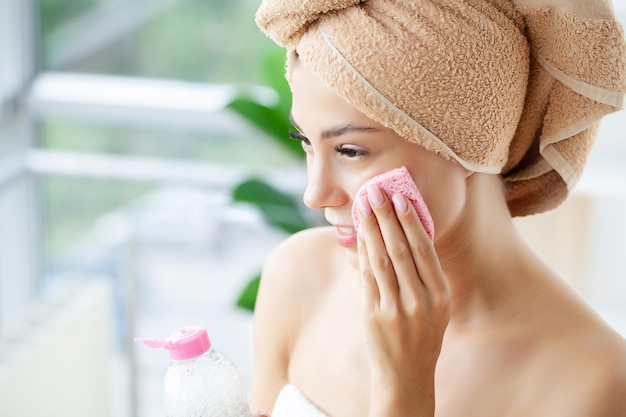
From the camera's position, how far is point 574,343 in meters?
1.11

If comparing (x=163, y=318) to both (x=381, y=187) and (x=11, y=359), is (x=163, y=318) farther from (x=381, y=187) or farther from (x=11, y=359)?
(x=381, y=187)

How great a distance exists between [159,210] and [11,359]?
0.95 m

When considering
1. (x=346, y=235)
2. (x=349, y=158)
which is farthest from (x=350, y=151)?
(x=346, y=235)

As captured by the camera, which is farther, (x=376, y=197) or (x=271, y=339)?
(x=271, y=339)

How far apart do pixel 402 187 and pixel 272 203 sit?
1.23 meters

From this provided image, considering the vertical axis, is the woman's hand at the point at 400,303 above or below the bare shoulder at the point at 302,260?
above

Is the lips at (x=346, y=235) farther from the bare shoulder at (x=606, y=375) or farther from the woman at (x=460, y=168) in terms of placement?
the bare shoulder at (x=606, y=375)

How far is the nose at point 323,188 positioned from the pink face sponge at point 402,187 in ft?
0.14

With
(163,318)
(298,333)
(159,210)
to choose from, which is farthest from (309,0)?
(163,318)

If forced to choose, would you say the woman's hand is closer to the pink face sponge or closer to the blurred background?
the pink face sponge

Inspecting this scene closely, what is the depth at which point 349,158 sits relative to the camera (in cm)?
105

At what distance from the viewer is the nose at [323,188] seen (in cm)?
106

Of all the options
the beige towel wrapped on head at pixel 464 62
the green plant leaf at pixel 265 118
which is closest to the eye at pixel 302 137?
the beige towel wrapped on head at pixel 464 62

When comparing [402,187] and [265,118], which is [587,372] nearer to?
[402,187]
